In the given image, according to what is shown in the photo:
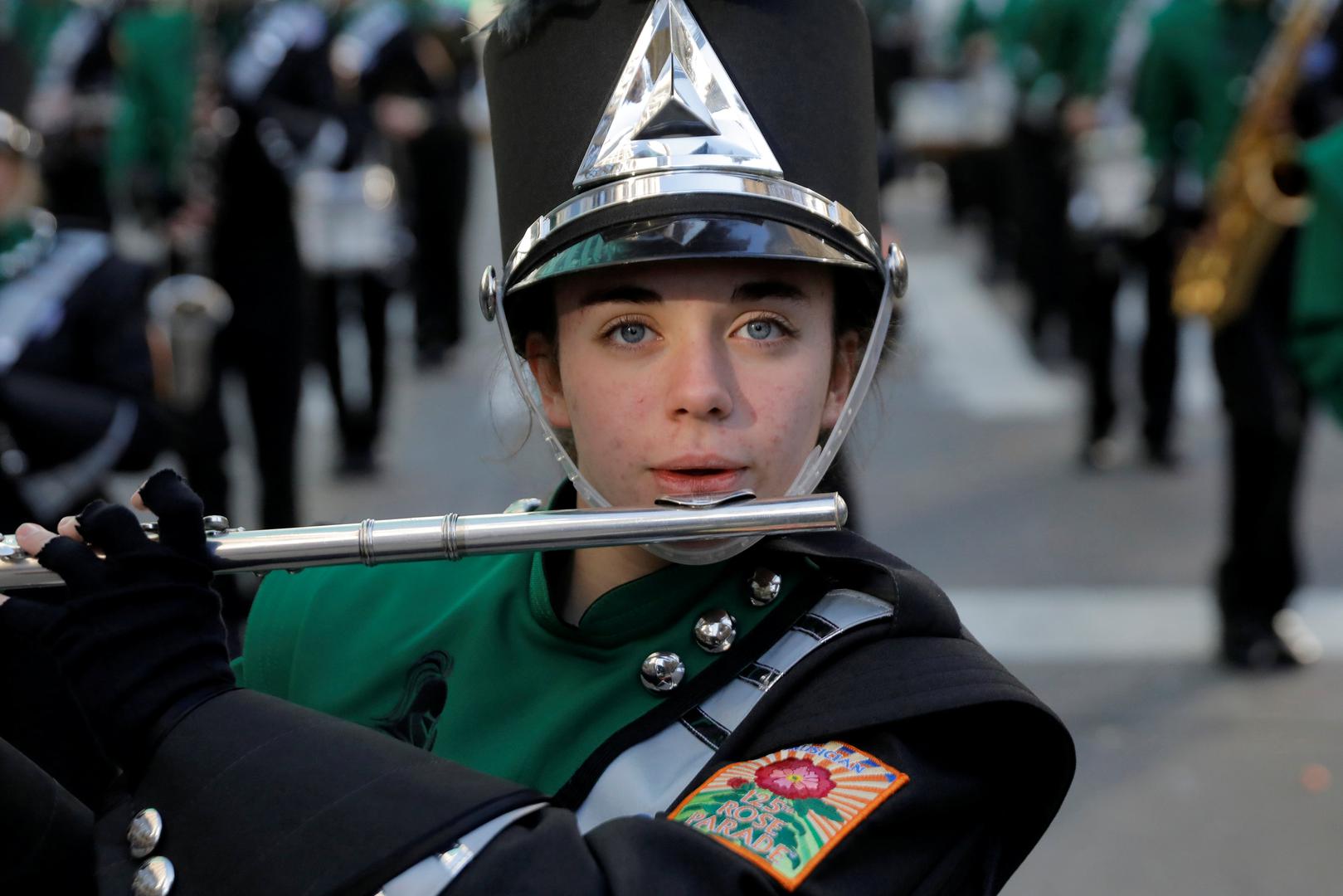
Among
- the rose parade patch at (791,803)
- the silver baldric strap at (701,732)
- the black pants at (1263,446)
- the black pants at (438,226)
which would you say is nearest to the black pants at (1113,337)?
the black pants at (1263,446)

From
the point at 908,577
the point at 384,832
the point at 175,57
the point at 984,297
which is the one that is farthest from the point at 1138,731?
the point at 984,297

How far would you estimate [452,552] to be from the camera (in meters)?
1.64

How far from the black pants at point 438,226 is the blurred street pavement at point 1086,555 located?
30 cm

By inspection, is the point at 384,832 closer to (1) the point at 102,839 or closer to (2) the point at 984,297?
(1) the point at 102,839

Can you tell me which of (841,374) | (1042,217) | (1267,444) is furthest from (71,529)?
(1042,217)

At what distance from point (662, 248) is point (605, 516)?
0.25 m

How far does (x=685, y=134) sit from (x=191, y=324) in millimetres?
4935

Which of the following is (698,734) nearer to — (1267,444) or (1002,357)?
(1267,444)

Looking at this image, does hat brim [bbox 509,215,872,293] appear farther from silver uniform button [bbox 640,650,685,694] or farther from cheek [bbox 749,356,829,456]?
silver uniform button [bbox 640,650,685,694]

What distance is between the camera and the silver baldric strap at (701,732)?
160 centimetres

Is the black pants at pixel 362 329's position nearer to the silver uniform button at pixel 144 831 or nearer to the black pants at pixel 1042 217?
the black pants at pixel 1042 217

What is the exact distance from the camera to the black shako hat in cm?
164

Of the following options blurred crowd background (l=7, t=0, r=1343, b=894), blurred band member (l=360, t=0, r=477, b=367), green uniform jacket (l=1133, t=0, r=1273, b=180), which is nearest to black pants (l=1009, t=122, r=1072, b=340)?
blurred crowd background (l=7, t=0, r=1343, b=894)

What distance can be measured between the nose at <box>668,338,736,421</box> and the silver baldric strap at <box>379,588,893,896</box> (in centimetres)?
21
